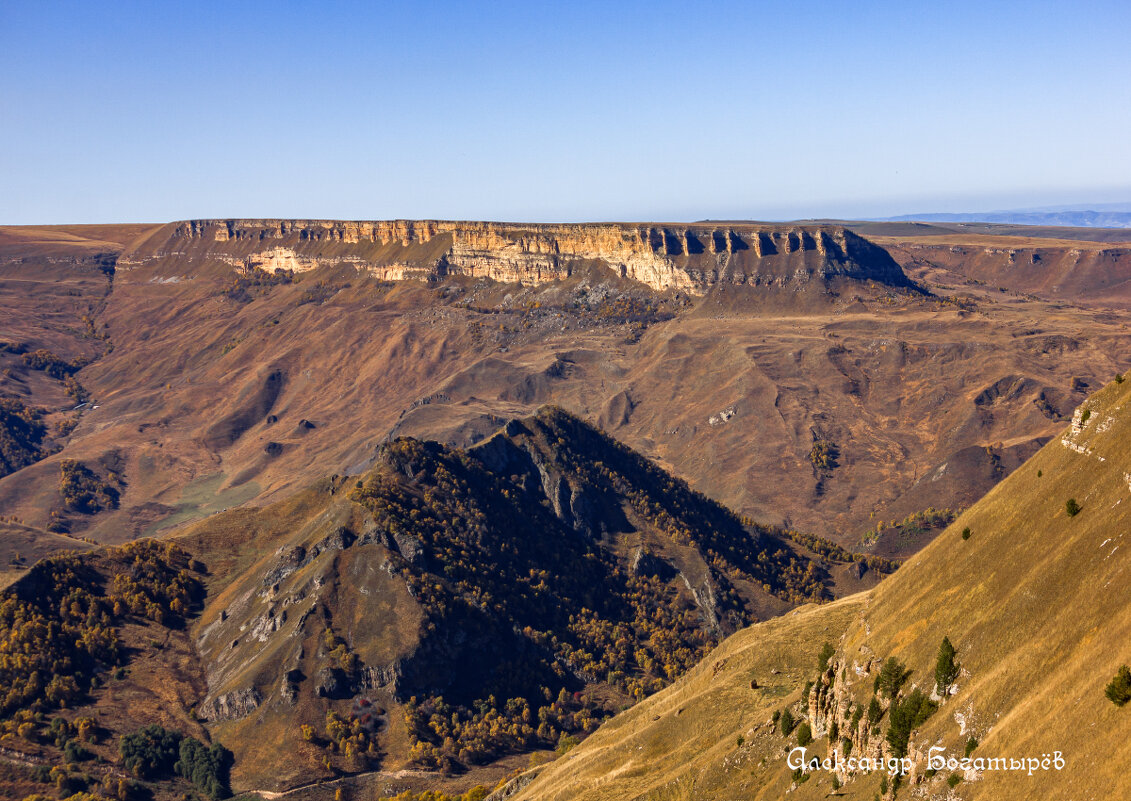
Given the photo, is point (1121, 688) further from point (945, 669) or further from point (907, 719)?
point (907, 719)

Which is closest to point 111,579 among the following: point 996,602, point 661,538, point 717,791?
point 661,538

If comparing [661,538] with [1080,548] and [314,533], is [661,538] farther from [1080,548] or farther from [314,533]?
Answer: [1080,548]

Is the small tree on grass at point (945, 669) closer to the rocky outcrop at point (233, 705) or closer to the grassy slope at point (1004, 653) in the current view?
the grassy slope at point (1004, 653)

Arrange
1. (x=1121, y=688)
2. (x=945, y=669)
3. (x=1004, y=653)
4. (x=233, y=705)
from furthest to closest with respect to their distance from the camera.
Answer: (x=233, y=705) → (x=945, y=669) → (x=1004, y=653) → (x=1121, y=688)

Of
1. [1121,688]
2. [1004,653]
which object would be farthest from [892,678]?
[1121,688]

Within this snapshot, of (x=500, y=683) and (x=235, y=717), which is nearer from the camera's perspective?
(x=235, y=717)

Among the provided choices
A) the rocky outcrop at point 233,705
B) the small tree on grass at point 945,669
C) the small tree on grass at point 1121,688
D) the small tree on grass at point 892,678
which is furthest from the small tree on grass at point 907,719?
the rocky outcrop at point 233,705
